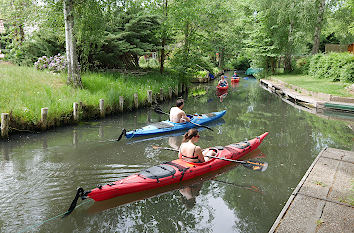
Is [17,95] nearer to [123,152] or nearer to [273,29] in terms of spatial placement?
[123,152]

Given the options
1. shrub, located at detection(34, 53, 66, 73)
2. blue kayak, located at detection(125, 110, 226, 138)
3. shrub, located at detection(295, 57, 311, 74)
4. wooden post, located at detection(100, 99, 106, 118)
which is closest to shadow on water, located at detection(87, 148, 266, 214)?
blue kayak, located at detection(125, 110, 226, 138)

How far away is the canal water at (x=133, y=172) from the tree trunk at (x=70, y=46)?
260cm

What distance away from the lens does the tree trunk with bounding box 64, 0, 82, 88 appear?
1125 cm

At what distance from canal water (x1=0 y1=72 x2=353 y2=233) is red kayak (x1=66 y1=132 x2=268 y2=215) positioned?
19 cm

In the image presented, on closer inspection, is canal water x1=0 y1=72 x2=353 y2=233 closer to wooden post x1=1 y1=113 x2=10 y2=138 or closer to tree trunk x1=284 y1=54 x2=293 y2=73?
wooden post x1=1 y1=113 x2=10 y2=138

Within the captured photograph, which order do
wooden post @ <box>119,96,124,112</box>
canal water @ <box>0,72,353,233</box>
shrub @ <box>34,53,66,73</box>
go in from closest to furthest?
canal water @ <box>0,72,353,233</box> < wooden post @ <box>119,96,124,112</box> < shrub @ <box>34,53,66,73</box>

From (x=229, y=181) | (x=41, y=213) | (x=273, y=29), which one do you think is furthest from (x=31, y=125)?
(x=273, y=29)

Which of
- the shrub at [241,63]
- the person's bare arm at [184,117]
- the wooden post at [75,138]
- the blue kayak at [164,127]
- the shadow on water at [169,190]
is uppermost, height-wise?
the shrub at [241,63]

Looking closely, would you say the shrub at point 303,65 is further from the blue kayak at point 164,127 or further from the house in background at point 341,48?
the blue kayak at point 164,127

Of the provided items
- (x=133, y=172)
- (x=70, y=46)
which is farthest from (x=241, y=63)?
(x=133, y=172)

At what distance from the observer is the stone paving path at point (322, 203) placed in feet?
13.2

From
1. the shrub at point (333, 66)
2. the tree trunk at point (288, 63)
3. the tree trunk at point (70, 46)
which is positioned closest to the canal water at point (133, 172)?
the tree trunk at point (70, 46)

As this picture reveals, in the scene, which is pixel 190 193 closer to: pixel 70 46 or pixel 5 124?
pixel 5 124

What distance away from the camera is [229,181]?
6.34 meters
